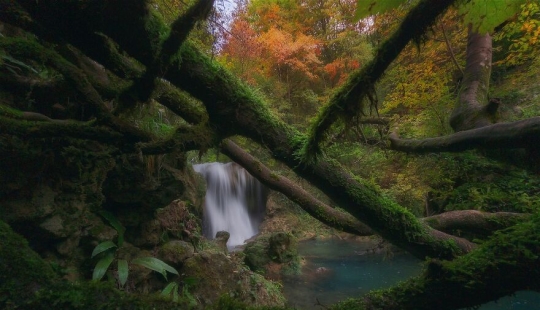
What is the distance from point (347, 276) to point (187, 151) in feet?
22.6

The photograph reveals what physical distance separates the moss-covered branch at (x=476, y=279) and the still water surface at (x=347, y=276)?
451 cm

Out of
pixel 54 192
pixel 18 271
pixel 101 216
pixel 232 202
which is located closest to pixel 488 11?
pixel 18 271

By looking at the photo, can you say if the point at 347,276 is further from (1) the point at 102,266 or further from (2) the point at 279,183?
(1) the point at 102,266

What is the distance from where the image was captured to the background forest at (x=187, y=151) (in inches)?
57.9

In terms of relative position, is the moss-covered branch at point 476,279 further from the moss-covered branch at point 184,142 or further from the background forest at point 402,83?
the moss-covered branch at point 184,142

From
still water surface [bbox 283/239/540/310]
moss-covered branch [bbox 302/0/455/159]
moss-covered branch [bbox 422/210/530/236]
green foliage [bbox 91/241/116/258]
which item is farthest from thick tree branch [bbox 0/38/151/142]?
still water surface [bbox 283/239/540/310]

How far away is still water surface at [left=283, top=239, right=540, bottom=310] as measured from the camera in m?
6.04

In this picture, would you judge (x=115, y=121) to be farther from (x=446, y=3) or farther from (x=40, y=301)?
(x=446, y=3)

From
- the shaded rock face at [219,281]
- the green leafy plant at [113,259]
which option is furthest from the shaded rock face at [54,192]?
the shaded rock face at [219,281]

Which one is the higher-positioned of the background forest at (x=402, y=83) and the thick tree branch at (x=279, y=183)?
the background forest at (x=402, y=83)

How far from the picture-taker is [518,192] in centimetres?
397

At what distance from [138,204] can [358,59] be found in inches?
455

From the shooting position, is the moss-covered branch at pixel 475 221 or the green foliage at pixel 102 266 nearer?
the moss-covered branch at pixel 475 221

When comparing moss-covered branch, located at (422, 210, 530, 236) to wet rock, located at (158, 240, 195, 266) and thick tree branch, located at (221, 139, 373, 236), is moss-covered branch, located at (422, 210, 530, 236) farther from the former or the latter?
wet rock, located at (158, 240, 195, 266)
